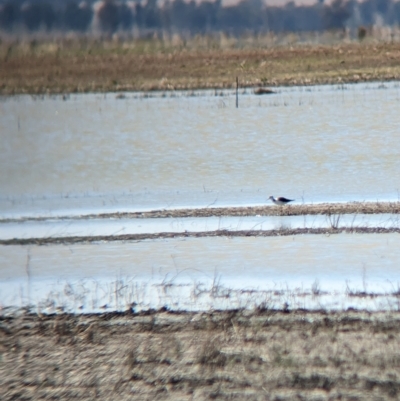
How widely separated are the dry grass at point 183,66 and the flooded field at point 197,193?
3.20 feet

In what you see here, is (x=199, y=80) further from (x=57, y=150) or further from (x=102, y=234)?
(x=102, y=234)

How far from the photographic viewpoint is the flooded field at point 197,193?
23.5ft

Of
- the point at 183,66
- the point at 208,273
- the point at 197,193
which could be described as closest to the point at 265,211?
the point at 197,193

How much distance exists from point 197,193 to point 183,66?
59.0ft

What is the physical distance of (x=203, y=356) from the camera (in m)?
5.19

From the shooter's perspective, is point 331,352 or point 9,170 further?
point 9,170

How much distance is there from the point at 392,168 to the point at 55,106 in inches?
553

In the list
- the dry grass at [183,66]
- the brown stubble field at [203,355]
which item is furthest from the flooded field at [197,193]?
the dry grass at [183,66]

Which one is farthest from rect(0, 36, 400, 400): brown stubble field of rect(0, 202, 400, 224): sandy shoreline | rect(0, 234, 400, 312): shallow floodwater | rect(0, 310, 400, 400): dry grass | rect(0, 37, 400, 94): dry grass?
rect(0, 37, 400, 94): dry grass

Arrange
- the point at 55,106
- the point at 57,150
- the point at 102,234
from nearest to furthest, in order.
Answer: the point at 102,234, the point at 57,150, the point at 55,106

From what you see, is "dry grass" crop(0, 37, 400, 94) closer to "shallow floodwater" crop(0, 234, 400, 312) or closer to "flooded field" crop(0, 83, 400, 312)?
"flooded field" crop(0, 83, 400, 312)

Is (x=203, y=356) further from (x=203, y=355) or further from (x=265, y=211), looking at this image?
(x=265, y=211)

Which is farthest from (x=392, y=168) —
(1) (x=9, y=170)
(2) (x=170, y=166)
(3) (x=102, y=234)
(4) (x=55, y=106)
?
(4) (x=55, y=106)

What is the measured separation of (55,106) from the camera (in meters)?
26.4
